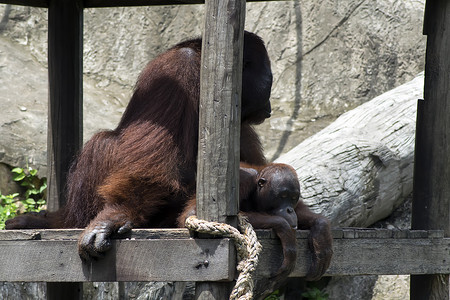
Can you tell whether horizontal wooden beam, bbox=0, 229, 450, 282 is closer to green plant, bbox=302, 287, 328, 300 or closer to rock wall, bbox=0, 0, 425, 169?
green plant, bbox=302, 287, 328, 300

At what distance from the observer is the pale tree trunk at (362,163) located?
643cm

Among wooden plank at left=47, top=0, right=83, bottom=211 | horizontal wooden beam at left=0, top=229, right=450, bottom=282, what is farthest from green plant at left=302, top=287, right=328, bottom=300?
horizontal wooden beam at left=0, top=229, right=450, bottom=282

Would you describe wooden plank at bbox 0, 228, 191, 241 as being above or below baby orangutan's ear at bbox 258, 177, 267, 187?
below

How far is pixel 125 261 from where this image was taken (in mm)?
3281

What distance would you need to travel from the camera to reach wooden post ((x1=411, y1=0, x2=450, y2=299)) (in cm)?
421

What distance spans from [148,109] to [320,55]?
574cm

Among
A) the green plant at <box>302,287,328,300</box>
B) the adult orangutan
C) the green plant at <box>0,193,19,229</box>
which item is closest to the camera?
the adult orangutan

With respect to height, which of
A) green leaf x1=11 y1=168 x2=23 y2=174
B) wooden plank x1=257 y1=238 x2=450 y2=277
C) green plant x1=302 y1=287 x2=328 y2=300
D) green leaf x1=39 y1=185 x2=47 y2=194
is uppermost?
green leaf x1=11 y1=168 x2=23 y2=174

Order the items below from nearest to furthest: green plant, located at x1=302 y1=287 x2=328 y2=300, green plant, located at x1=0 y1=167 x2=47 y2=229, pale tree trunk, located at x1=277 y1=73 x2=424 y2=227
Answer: pale tree trunk, located at x1=277 y1=73 x2=424 y2=227 < green plant, located at x1=302 y1=287 x2=328 y2=300 < green plant, located at x1=0 y1=167 x2=47 y2=229

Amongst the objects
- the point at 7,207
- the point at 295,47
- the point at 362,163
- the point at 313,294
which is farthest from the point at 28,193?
the point at 295,47

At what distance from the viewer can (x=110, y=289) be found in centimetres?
669

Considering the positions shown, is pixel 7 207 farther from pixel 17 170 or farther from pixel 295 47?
pixel 295 47

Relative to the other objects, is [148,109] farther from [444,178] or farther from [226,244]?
[444,178]

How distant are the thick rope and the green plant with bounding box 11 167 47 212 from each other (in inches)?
188
